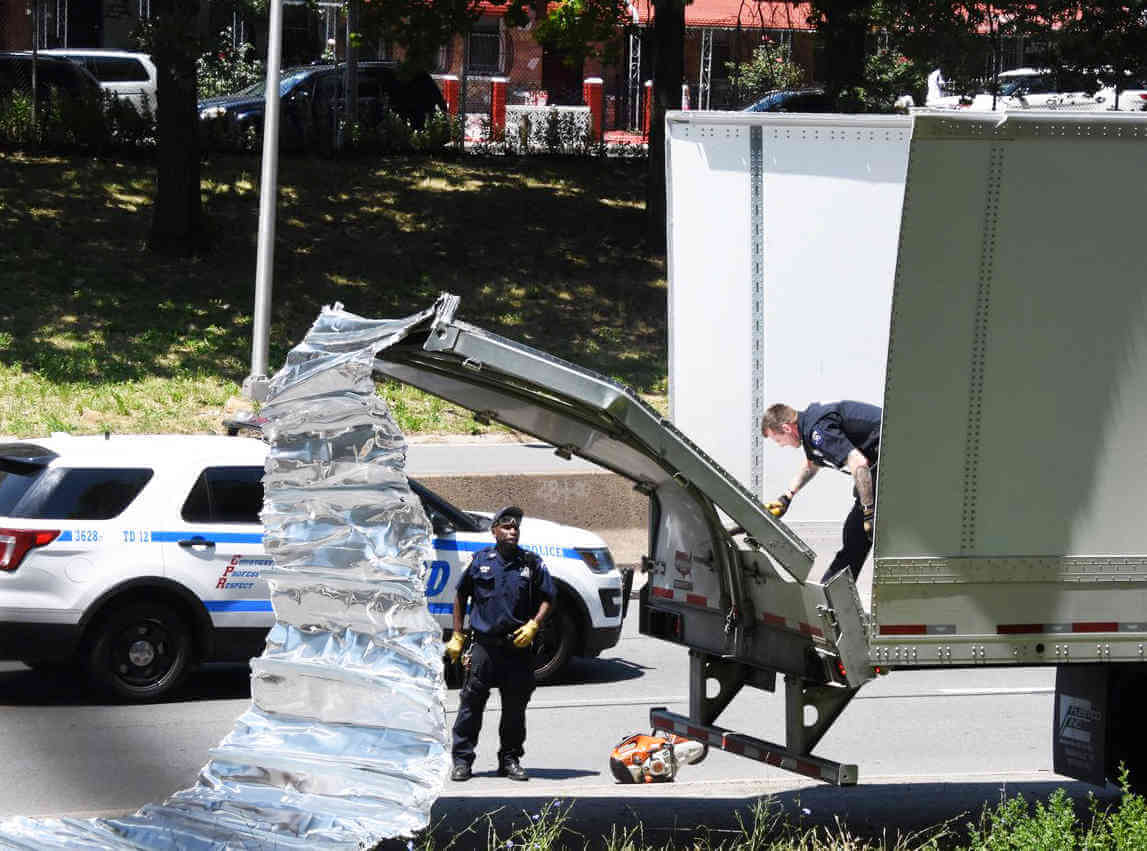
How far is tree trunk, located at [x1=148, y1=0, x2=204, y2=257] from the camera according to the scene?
896 inches

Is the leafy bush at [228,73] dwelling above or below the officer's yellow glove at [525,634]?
above

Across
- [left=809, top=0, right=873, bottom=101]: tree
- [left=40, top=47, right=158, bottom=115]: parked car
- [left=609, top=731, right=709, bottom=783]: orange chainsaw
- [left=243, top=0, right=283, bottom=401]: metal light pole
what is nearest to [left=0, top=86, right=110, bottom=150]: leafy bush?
[left=40, top=47, right=158, bottom=115]: parked car

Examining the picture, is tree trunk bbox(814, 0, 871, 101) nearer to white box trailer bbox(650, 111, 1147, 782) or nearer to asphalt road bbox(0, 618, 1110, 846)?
asphalt road bbox(0, 618, 1110, 846)

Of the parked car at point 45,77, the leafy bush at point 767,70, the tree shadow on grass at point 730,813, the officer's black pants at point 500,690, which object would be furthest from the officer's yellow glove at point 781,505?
the leafy bush at point 767,70

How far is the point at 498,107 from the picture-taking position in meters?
36.1

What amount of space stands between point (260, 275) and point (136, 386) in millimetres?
2027

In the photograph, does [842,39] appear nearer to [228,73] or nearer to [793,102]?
[793,102]

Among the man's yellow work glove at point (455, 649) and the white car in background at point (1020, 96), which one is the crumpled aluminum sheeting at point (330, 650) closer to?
the man's yellow work glove at point (455, 649)

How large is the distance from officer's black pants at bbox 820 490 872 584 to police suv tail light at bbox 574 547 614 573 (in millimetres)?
4331

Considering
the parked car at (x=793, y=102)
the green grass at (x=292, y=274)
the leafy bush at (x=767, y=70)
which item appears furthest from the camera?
the leafy bush at (x=767, y=70)

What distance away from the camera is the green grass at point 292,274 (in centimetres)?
1888

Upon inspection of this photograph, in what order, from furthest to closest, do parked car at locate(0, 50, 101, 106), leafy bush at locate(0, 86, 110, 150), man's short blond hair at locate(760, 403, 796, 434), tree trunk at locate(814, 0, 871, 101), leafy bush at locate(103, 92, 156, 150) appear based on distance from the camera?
parked car at locate(0, 50, 101, 106) < leafy bush at locate(103, 92, 156, 150) < leafy bush at locate(0, 86, 110, 150) < tree trunk at locate(814, 0, 871, 101) < man's short blond hair at locate(760, 403, 796, 434)

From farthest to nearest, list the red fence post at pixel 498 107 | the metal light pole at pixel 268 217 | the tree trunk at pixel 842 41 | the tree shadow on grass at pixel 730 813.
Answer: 1. the red fence post at pixel 498 107
2. the tree trunk at pixel 842 41
3. the metal light pole at pixel 268 217
4. the tree shadow on grass at pixel 730 813

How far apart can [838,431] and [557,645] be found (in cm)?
479
